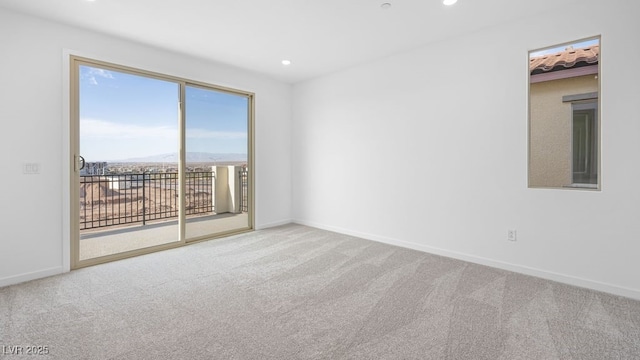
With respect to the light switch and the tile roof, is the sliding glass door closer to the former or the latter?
the light switch

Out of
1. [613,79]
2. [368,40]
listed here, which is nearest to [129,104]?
[368,40]

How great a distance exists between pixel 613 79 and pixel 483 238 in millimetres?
1846

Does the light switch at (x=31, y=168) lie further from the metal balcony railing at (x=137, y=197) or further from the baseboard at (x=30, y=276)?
the metal balcony railing at (x=137, y=197)

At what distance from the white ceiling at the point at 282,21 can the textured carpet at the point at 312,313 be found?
2.62 metres

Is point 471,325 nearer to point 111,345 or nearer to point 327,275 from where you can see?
point 327,275

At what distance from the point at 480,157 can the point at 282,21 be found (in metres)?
2.63

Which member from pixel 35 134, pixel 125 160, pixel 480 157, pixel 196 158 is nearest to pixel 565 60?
pixel 480 157

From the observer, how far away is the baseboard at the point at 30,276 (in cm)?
272

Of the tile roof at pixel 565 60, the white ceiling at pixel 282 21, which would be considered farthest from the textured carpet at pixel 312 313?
the white ceiling at pixel 282 21

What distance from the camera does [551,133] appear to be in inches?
114

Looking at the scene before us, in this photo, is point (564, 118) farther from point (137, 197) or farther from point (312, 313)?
point (137, 197)

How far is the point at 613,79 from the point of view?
8.21 feet

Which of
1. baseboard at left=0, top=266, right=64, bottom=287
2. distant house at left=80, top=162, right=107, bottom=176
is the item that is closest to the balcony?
distant house at left=80, top=162, right=107, bottom=176

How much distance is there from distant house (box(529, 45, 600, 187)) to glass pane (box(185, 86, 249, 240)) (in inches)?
159
